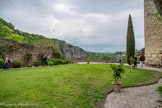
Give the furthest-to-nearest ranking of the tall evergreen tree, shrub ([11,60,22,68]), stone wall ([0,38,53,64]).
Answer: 1. the tall evergreen tree
2. stone wall ([0,38,53,64])
3. shrub ([11,60,22,68])

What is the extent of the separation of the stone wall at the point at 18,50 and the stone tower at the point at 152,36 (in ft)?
51.6

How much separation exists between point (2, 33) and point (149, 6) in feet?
103

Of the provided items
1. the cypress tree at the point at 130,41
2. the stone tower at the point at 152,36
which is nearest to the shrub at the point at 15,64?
the cypress tree at the point at 130,41

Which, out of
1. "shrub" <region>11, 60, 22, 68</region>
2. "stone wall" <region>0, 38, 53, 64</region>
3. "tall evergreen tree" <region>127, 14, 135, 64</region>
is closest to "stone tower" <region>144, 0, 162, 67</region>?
"tall evergreen tree" <region>127, 14, 135, 64</region>

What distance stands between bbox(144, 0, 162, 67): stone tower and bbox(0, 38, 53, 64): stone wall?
15732 millimetres

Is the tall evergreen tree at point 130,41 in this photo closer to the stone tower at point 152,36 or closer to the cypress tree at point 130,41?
the cypress tree at point 130,41

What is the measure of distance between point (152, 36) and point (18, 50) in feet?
57.4

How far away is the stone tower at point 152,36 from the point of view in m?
13.3

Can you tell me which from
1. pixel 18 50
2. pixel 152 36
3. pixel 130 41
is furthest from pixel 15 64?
pixel 152 36

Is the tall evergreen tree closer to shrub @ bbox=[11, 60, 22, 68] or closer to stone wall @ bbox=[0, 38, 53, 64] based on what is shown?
stone wall @ bbox=[0, 38, 53, 64]

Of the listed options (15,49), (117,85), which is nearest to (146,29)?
(117,85)

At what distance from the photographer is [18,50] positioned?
52.5ft

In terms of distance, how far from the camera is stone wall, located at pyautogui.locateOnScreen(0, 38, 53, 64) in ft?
47.6

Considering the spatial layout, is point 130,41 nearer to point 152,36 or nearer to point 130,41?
point 130,41
